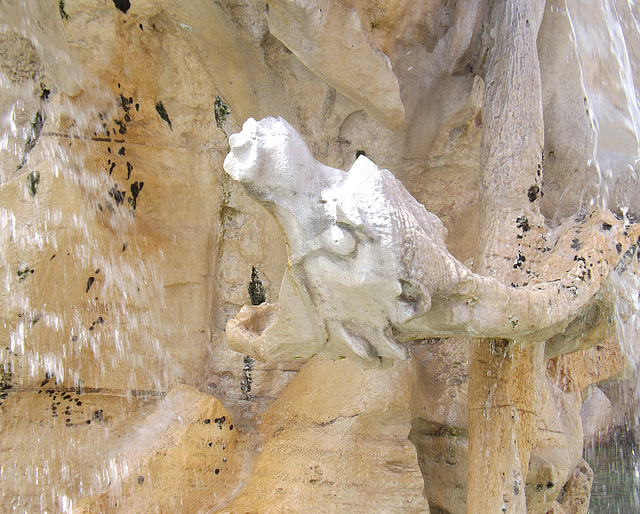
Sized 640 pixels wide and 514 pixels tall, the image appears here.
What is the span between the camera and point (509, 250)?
160cm

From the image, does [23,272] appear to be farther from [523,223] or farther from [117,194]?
[523,223]

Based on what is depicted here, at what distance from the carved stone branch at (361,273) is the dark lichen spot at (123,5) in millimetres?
894

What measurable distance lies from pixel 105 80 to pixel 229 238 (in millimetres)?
569

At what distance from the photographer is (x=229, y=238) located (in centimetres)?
204

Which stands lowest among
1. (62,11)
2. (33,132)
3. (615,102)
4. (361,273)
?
(361,273)

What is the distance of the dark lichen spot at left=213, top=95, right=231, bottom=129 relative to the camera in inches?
76.8

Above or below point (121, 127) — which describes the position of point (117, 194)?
below

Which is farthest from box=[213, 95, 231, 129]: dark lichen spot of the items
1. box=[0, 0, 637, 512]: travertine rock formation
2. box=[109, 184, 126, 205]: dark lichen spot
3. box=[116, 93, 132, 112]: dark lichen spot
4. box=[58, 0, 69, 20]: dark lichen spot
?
box=[58, 0, 69, 20]: dark lichen spot

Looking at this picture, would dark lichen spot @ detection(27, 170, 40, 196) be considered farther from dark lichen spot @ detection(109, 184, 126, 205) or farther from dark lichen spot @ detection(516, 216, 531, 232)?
dark lichen spot @ detection(516, 216, 531, 232)

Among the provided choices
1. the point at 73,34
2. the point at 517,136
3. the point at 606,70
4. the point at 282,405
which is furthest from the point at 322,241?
the point at 606,70

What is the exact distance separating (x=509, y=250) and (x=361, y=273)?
24.4 inches

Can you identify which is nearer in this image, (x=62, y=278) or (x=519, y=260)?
(x=519, y=260)

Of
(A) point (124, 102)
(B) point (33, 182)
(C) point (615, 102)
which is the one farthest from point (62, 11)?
(C) point (615, 102)

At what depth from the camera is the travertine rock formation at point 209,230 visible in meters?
1.73
